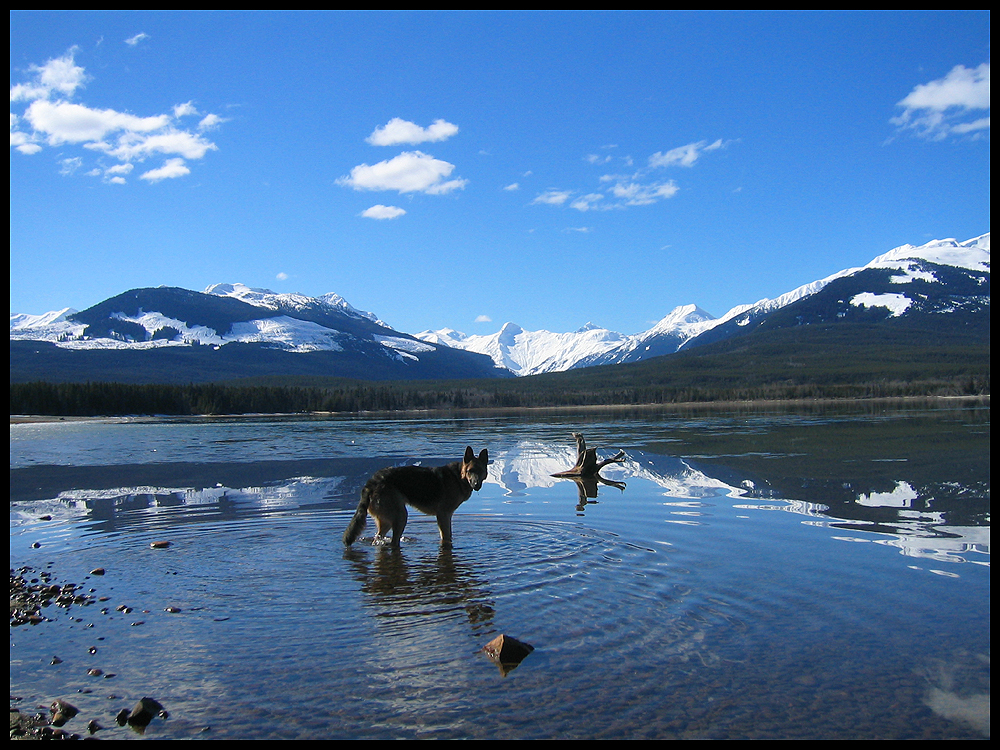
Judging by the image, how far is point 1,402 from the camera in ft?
21.7

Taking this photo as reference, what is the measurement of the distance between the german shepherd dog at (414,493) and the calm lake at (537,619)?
22.3 inches

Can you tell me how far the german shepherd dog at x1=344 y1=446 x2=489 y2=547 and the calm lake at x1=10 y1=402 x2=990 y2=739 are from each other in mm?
567

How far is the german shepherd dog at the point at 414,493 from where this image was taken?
1320cm

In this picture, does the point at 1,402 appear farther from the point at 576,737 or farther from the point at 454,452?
the point at 454,452

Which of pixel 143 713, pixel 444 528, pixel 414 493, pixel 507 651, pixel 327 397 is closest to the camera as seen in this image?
pixel 143 713

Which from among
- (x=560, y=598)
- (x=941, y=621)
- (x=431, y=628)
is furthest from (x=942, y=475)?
(x=431, y=628)

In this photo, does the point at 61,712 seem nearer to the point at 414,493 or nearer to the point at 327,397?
the point at 414,493

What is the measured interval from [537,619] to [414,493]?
4.98 metres

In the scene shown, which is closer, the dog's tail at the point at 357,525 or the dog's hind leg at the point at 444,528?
the dog's tail at the point at 357,525

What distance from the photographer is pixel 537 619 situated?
9055mm

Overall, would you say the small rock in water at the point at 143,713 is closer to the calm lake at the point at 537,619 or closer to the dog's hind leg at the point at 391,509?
the calm lake at the point at 537,619

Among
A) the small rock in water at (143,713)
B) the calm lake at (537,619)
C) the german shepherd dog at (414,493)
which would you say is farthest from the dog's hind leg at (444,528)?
the small rock in water at (143,713)

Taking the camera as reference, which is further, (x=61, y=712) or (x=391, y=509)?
(x=391, y=509)

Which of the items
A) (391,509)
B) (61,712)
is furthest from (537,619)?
(61,712)
